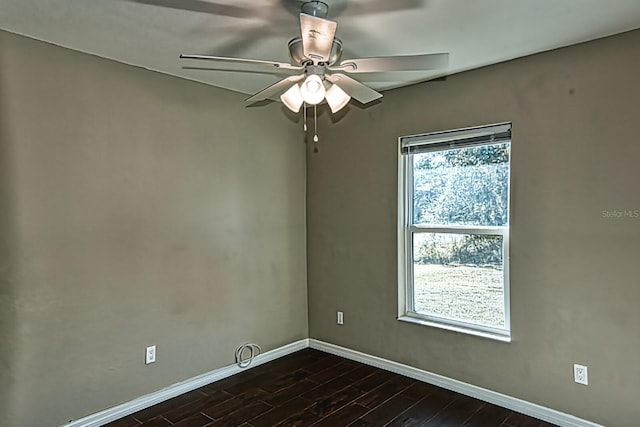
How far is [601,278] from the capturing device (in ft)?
8.12

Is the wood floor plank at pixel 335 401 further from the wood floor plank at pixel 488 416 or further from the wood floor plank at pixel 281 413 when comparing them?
the wood floor plank at pixel 488 416

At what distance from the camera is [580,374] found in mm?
2553

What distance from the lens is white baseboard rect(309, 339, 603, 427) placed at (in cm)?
262

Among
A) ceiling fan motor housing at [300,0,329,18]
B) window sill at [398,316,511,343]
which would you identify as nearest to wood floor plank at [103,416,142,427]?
window sill at [398,316,511,343]

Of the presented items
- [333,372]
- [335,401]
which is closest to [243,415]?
[335,401]

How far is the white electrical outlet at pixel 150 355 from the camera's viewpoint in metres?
2.95

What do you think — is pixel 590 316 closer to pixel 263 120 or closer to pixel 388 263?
pixel 388 263

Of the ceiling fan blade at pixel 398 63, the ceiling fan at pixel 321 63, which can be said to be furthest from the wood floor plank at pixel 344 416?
the ceiling fan blade at pixel 398 63

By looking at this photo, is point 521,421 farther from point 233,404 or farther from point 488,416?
point 233,404

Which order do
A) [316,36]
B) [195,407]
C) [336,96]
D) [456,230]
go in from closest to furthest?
1. [316,36]
2. [336,96]
3. [195,407]
4. [456,230]

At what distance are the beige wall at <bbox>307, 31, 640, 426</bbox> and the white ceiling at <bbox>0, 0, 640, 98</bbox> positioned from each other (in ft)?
0.81

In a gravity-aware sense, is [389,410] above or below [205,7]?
below

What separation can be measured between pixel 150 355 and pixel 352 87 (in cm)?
234

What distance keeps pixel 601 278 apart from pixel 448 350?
119cm
